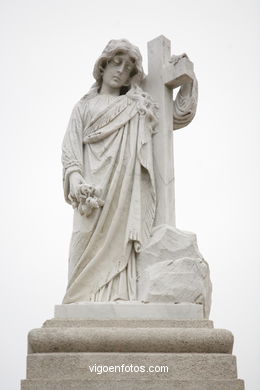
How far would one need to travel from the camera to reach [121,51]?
8.21 m

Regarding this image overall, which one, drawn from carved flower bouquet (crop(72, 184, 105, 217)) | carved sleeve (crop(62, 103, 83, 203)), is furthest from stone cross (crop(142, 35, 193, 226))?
carved sleeve (crop(62, 103, 83, 203))

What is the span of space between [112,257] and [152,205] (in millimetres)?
906

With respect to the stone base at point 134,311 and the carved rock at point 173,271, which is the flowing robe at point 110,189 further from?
the stone base at point 134,311

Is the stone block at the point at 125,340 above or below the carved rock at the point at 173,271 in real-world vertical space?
below

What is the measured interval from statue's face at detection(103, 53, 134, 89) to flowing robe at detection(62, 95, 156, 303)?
0.27 m

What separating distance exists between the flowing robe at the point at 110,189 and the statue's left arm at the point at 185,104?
0.53 m

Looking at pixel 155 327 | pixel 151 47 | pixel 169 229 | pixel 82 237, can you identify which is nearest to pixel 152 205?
pixel 169 229

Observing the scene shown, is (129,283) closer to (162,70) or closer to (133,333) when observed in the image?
(133,333)

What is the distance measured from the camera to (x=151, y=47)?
862cm

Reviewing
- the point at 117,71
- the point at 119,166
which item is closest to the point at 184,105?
the point at 117,71

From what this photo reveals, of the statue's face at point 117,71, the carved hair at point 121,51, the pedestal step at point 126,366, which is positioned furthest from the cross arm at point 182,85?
the pedestal step at point 126,366

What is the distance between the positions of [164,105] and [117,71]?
32.2 inches

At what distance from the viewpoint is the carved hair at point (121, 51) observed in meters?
8.20

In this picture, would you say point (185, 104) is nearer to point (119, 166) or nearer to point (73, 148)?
point (119, 166)
